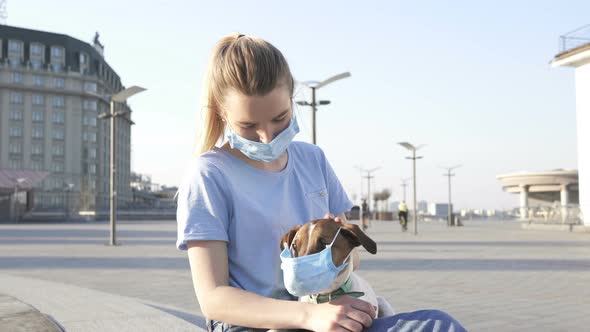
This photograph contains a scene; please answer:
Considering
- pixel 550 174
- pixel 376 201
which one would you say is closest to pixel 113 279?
pixel 550 174

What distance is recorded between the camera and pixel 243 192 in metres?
2.21

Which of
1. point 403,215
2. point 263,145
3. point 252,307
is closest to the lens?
point 252,307

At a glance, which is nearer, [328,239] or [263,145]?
[328,239]

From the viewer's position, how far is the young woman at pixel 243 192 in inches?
80.4

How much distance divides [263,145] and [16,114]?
101087 millimetres

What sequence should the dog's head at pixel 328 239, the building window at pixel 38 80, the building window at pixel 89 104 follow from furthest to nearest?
1. the building window at pixel 89 104
2. the building window at pixel 38 80
3. the dog's head at pixel 328 239

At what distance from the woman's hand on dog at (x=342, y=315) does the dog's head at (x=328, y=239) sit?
0.41 feet

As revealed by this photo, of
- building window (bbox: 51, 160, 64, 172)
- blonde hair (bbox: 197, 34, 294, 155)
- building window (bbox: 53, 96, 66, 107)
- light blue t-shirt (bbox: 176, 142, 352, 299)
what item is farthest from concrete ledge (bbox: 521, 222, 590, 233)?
building window (bbox: 53, 96, 66, 107)

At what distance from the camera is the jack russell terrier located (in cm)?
180

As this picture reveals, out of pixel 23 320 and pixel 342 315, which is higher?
pixel 342 315

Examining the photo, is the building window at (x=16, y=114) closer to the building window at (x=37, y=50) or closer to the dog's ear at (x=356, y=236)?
the building window at (x=37, y=50)

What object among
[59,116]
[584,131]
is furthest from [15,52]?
[584,131]

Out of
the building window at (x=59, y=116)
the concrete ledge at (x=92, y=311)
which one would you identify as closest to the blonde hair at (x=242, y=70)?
the concrete ledge at (x=92, y=311)

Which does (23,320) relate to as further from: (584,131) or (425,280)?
(584,131)
